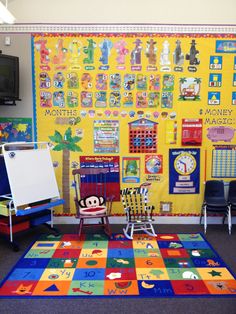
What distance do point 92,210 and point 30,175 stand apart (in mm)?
987

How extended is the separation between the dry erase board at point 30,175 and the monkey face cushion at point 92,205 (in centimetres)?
42

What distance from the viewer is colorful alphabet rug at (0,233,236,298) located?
2.84m

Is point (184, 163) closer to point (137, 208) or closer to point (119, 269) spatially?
point (137, 208)

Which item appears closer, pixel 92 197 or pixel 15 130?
pixel 92 197

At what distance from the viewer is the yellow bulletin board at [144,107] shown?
14.6ft

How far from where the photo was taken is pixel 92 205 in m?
4.29

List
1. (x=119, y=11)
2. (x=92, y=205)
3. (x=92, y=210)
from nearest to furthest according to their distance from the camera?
(x=92, y=210)
(x=92, y=205)
(x=119, y=11)

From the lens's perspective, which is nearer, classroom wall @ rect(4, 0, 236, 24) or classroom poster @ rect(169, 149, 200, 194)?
classroom wall @ rect(4, 0, 236, 24)

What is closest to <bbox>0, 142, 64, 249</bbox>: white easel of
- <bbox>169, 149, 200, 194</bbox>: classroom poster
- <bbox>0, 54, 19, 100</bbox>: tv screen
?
<bbox>0, 54, 19, 100</bbox>: tv screen

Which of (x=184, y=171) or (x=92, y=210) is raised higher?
(x=184, y=171)

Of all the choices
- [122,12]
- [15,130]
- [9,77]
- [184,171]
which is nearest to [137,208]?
[184,171]

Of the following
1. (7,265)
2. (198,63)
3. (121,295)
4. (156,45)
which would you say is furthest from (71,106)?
(121,295)

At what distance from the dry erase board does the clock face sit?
1947mm

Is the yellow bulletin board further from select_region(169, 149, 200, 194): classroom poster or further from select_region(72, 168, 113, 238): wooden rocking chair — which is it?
select_region(72, 168, 113, 238): wooden rocking chair
